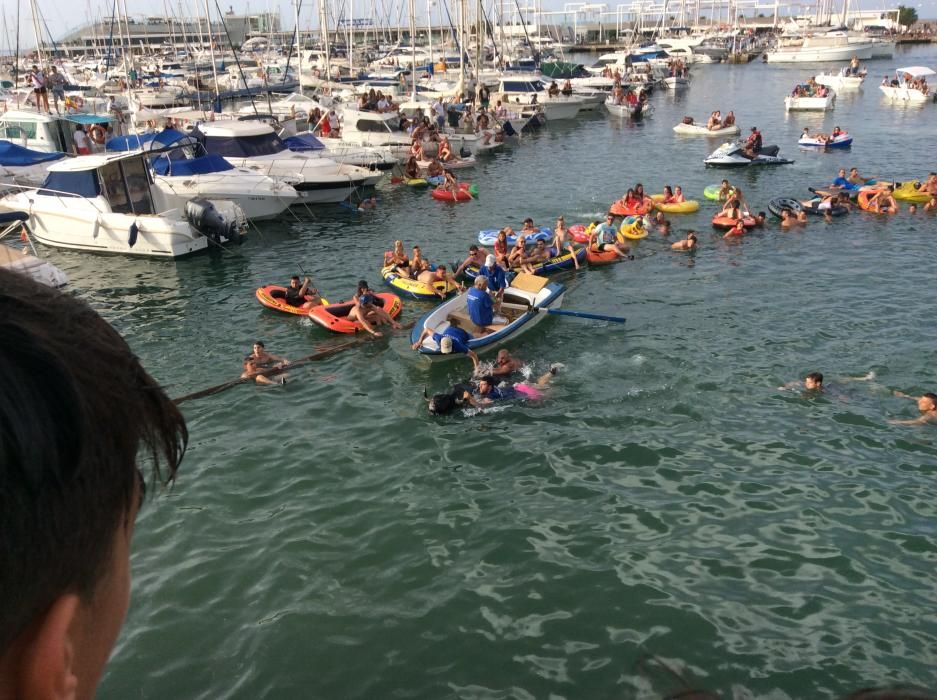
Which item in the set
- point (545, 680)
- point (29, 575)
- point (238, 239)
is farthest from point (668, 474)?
point (238, 239)

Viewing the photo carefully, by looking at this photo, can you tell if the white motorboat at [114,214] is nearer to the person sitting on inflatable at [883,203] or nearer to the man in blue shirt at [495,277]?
the man in blue shirt at [495,277]

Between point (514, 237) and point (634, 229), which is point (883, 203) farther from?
point (514, 237)

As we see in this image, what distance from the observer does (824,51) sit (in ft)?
299

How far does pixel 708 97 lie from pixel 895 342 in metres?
55.6

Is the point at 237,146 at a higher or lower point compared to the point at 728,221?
higher

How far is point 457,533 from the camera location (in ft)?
37.4

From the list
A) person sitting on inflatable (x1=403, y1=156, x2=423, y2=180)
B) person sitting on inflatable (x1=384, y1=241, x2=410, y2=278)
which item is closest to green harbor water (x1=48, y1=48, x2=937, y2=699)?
person sitting on inflatable (x1=384, y1=241, x2=410, y2=278)

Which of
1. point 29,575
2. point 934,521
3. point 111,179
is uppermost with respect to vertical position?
point 29,575

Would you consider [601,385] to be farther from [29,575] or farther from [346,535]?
[29,575]

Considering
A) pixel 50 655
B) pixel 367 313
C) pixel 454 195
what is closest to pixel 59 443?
pixel 50 655

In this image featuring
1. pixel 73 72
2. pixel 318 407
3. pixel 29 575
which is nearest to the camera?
pixel 29 575

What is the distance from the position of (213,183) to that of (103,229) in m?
4.33

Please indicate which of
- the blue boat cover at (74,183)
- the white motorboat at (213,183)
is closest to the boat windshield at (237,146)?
the white motorboat at (213,183)

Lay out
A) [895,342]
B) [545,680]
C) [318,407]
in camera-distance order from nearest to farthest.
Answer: [545,680], [318,407], [895,342]
